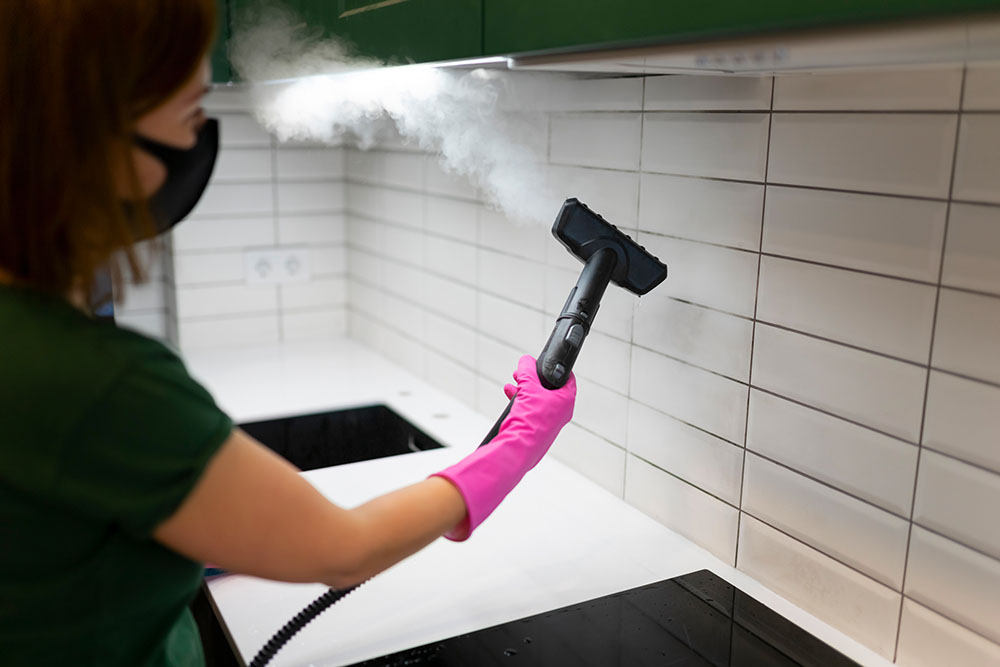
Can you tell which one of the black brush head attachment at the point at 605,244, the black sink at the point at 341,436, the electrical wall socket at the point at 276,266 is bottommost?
the black sink at the point at 341,436

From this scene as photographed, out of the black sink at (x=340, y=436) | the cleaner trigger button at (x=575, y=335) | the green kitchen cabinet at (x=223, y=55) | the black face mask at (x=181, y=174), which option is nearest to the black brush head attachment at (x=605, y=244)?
the cleaner trigger button at (x=575, y=335)

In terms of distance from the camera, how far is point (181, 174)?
0.72 metres

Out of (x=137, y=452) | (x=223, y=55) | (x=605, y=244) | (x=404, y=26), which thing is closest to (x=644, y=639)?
(x=605, y=244)

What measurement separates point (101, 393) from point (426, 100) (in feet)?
3.02

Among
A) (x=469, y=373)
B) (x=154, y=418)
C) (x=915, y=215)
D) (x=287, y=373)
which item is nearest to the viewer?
(x=154, y=418)

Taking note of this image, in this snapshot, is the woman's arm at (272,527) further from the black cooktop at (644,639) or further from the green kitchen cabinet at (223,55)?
the green kitchen cabinet at (223,55)

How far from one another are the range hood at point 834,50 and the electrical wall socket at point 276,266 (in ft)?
5.73

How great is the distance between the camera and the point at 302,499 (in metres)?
0.69

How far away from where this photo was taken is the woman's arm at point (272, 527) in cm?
65

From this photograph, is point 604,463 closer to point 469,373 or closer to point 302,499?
point 469,373

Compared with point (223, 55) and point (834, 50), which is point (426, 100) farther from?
point (834, 50)

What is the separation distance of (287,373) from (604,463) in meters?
1.04

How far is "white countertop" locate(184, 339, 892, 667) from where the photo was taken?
3.65 ft

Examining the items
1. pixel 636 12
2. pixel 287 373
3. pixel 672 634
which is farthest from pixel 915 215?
pixel 287 373
